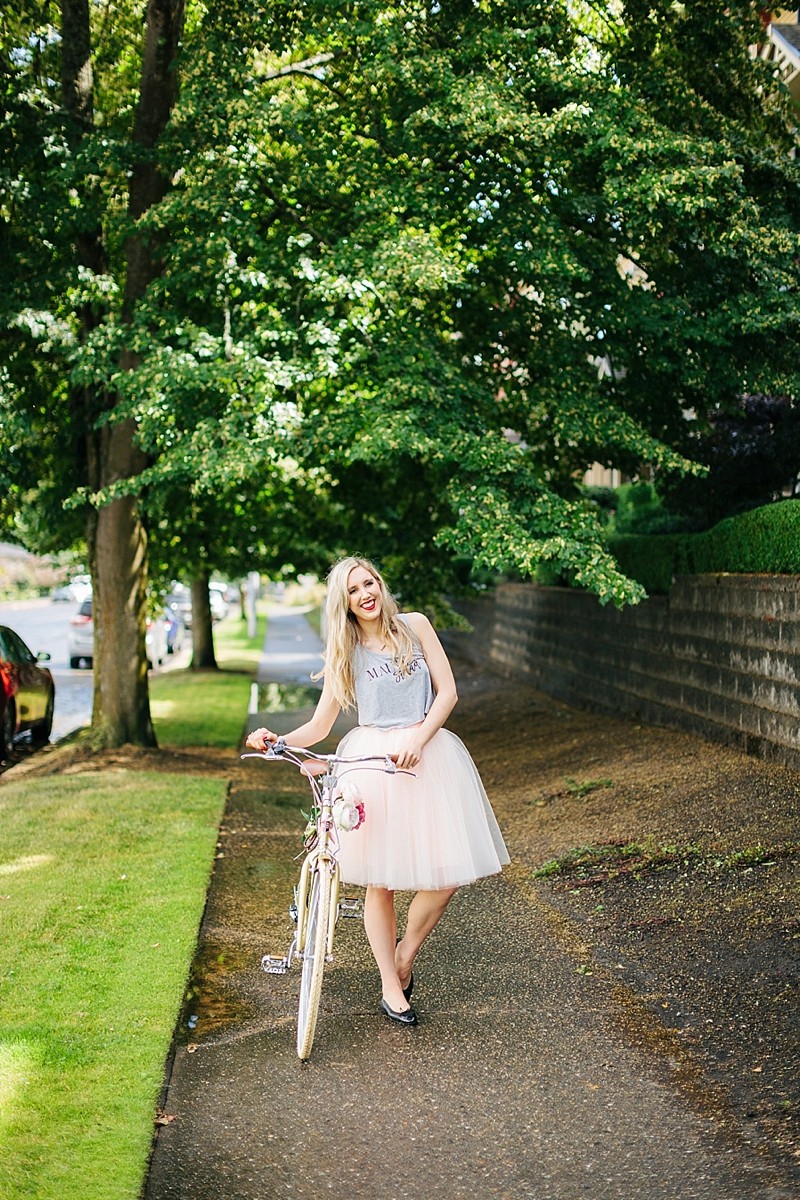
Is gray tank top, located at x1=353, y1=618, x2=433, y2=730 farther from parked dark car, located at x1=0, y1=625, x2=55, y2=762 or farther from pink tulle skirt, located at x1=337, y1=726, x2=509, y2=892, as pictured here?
parked dark car, located at x1=0, y1=625, x2=55, y2=762

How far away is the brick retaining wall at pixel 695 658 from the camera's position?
9.82 meters

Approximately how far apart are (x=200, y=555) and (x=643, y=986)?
1725 cm

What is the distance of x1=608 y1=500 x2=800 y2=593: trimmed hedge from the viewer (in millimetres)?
10203

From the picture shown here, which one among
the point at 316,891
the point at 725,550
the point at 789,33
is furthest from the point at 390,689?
the point at 789,33

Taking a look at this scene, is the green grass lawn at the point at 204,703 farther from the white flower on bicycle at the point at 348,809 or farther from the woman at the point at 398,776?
the white flower on bicycle at the point at 348,809

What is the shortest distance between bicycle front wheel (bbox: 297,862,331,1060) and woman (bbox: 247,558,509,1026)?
265mm

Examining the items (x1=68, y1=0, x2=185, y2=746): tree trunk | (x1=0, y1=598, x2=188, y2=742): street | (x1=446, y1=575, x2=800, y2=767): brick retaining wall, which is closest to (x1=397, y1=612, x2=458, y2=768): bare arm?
(x1=446, y1=575, x2=800, y2=767): brick retaining wall

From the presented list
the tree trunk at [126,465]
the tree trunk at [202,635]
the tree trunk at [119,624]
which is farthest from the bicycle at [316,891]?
the tree trunk at [202,635]

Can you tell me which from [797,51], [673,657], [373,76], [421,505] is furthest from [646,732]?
[797,51]

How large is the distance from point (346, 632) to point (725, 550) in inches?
265

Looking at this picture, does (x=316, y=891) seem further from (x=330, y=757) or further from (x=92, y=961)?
(x=92, y=961)

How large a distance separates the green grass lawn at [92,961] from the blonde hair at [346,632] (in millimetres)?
1627

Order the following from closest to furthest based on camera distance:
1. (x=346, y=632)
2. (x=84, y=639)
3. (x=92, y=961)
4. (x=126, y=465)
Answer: (x=346, y=632), (x=92, y=961), (x=126, y=465), (x=84, y=639)

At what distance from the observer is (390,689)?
5.73 meters
